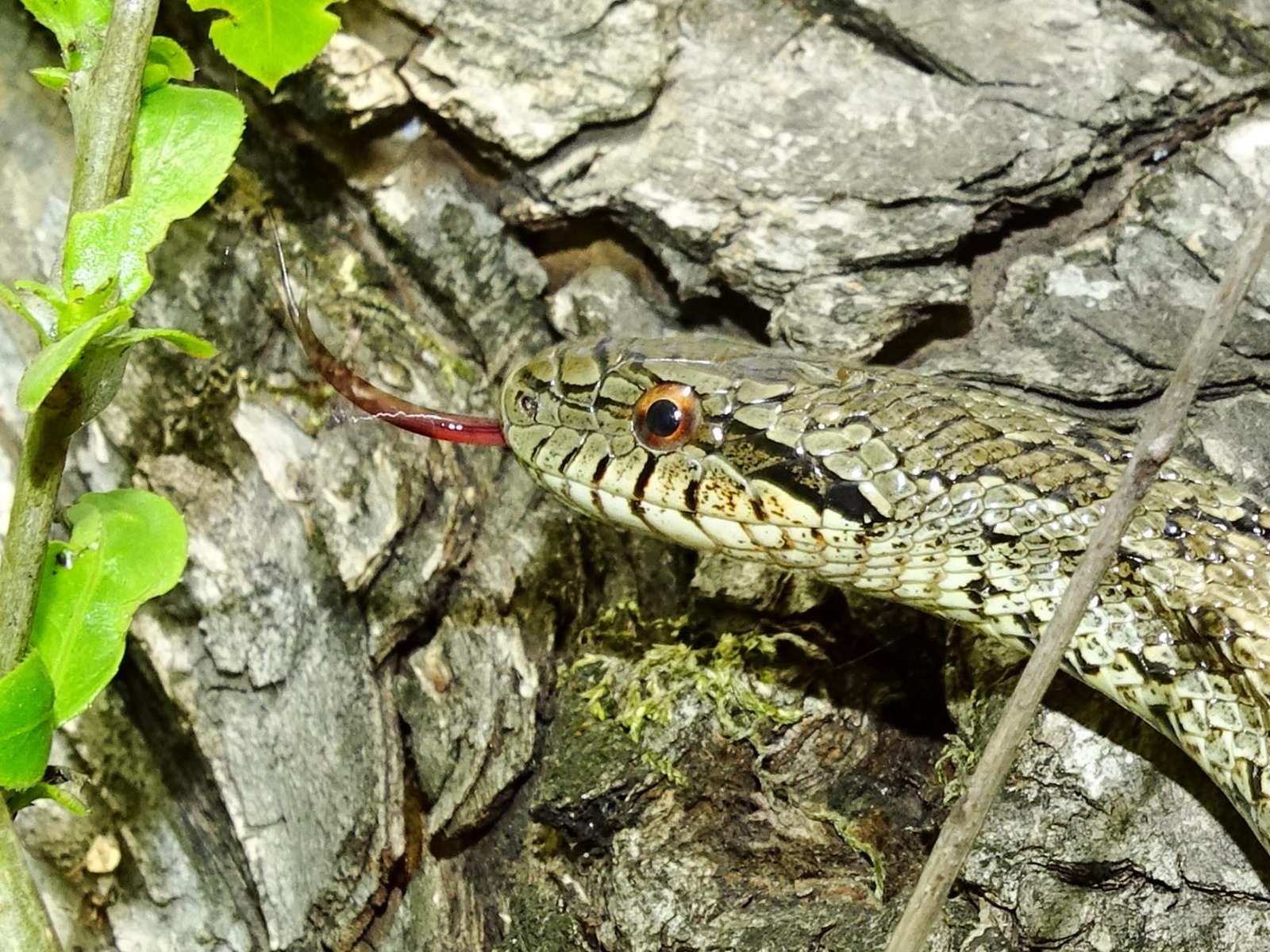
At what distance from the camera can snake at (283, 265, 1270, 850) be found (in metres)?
2.43

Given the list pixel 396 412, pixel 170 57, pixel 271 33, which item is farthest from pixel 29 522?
pixel 396 412

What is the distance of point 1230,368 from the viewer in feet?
9.39

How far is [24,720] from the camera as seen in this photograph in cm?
180

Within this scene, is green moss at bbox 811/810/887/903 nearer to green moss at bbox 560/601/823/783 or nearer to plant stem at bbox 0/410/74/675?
green moss at bbox 560/601/823/783

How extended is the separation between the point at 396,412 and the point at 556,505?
0.53 m

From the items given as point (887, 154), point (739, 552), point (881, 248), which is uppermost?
point (887, 154)

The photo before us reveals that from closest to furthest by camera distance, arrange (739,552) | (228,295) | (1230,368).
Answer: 1. (739,552)
2. (1230,368)
3. (228,295)

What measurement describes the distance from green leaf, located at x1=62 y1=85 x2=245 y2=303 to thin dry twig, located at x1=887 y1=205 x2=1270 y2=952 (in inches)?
51.3

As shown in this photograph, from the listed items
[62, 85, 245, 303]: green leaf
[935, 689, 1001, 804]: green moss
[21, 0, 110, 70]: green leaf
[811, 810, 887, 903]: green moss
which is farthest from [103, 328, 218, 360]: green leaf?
[935, 689, 1001, 804]: green moss

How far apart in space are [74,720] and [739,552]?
1.50 metres

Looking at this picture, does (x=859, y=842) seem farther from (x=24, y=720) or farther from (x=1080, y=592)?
(x=24, y=720)

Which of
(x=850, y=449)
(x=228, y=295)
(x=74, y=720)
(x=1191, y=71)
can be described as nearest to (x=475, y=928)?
(x=74, y=720)

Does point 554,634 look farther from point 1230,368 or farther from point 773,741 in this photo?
point 1230,368

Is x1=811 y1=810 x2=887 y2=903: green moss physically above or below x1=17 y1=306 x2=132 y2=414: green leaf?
below
